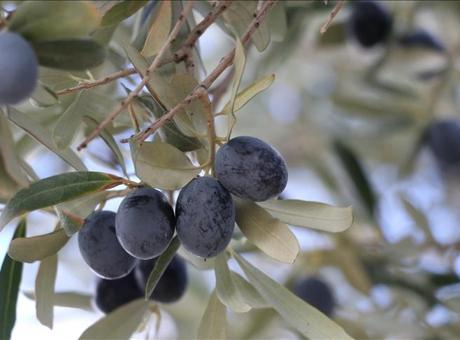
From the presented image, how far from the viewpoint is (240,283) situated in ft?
3.34

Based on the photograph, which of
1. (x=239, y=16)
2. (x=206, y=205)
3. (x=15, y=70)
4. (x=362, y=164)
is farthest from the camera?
(x=362, y=164)

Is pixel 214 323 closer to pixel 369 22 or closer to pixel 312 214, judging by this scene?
pixel 312 214

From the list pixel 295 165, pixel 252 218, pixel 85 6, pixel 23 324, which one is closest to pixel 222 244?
pixel 252 218

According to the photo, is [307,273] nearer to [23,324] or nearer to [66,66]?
[23,324]

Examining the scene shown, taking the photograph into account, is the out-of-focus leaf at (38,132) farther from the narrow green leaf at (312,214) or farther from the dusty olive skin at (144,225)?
the narrow green leaf at (312,214)

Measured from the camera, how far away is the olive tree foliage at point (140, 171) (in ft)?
2.52

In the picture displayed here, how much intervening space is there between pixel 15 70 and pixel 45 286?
0.41 m

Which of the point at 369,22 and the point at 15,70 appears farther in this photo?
the point at 369,22

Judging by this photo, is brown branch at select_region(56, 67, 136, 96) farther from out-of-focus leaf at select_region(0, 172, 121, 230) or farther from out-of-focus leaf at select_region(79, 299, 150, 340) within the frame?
out-of-focus leaf at select_region(79, 299, 150, 340)

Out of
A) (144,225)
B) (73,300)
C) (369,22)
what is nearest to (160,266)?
(144,225)

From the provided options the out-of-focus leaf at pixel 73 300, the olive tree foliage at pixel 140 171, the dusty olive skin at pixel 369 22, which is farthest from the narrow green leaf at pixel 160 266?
the dusty olive skin at pixel 369 22

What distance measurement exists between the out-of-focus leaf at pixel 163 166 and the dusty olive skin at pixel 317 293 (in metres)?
0.81

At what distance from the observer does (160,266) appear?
2.95 feet

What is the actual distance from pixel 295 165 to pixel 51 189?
5.97ft
